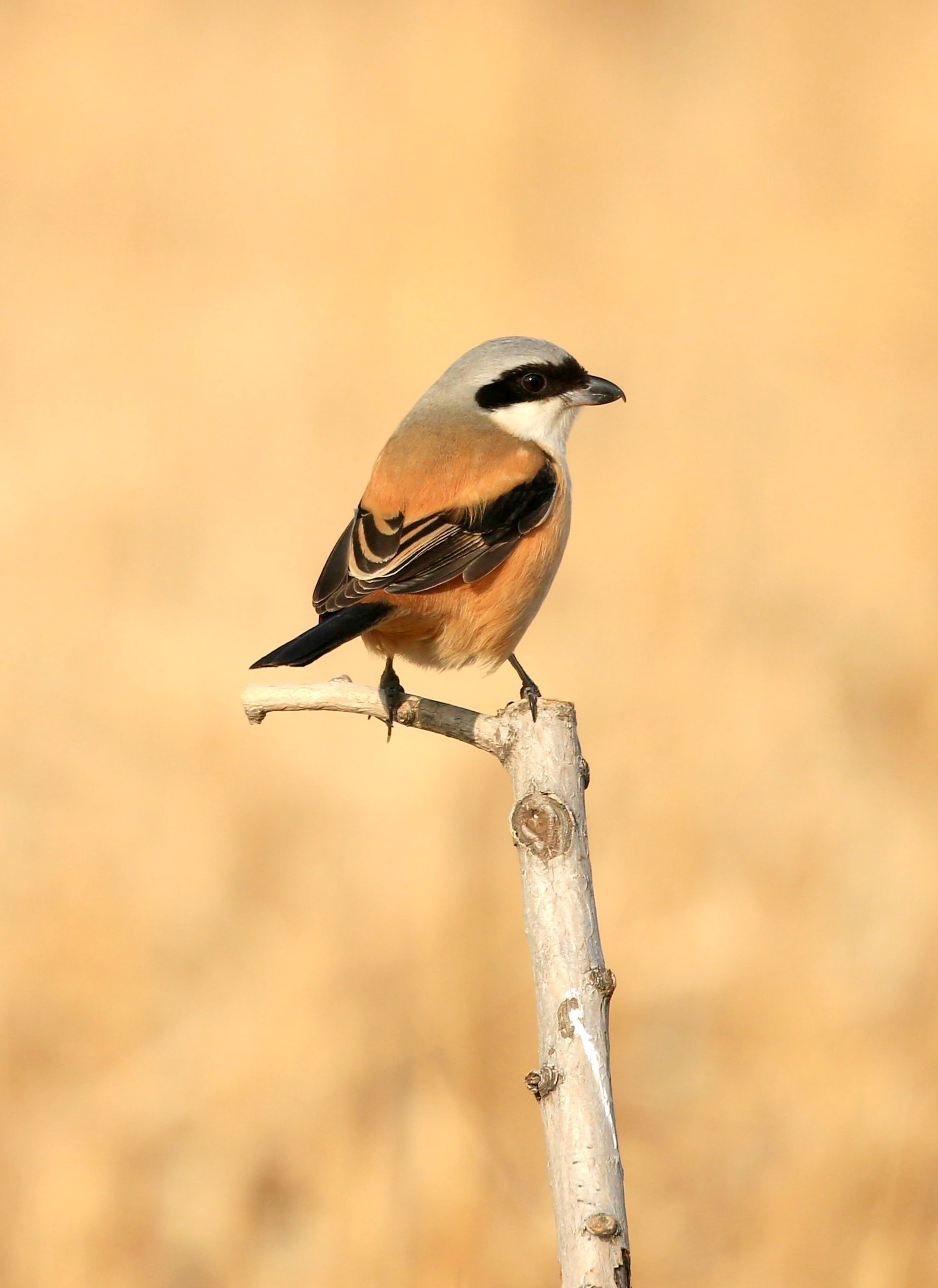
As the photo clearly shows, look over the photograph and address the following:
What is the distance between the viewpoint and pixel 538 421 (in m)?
3.65

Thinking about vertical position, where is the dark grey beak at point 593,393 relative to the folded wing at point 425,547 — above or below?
above

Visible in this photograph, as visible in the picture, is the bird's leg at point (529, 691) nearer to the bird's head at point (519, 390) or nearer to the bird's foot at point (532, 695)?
the bird's foot at point (532, 695)

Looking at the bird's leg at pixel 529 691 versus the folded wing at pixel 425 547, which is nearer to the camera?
the bird's leg at pixel 529 691

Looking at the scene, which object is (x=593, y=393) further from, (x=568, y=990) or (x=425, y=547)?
(x=568, y=990)

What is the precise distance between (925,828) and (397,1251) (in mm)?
2358

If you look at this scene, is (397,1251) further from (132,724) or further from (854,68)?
(854,68)

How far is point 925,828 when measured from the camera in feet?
16.9

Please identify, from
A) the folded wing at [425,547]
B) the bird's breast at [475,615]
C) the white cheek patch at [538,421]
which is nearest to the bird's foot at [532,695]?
the bird's breast at [475,615]

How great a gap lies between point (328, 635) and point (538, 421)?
113cm

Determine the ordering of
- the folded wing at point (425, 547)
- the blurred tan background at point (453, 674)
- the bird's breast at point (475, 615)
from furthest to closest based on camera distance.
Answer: the blurred tan background at point (453, 674) < the bird's breast at point (475, 615) < the folded wing at point (425, 547)

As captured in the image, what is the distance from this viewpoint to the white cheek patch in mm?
3623

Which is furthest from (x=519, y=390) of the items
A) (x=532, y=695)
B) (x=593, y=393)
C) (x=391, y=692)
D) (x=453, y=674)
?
(x=453, y=674)

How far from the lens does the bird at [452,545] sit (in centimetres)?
308

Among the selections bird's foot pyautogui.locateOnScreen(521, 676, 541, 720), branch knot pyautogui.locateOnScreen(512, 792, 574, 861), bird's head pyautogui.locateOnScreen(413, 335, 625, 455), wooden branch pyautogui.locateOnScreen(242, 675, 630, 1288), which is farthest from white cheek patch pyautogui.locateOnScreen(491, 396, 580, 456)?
branch knot pyautogui.locateOnScreen(512, 792, 574, 861)
